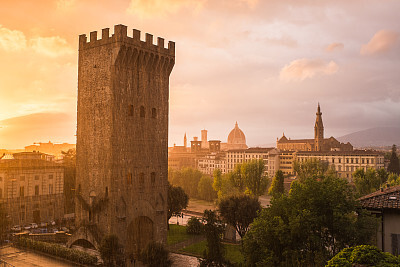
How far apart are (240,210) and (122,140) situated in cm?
1656

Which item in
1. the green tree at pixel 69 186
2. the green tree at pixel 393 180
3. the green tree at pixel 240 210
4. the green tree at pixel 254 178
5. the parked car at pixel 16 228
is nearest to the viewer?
the green tree at pixel 240 210

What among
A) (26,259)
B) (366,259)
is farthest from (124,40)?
(366,259)

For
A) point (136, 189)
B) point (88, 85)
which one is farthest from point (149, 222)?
point (88, 85)

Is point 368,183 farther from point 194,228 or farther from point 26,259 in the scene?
point 26,259

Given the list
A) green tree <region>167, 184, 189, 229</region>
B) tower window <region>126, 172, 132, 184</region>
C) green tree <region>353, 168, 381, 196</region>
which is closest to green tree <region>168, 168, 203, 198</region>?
green tree <region>353, 168, 381, 196</region>

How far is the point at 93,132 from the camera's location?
31828mm

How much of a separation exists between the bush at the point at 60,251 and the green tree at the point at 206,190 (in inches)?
2148

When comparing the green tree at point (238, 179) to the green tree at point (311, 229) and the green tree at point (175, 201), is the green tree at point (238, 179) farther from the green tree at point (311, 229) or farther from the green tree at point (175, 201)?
the green tree at point (311, 229)

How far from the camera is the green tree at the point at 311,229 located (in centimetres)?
1967

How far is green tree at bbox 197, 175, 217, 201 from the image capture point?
84.6 metres

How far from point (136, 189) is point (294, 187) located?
14812mm

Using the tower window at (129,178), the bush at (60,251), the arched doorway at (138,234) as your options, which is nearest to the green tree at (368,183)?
the arched doorway at (138,234)

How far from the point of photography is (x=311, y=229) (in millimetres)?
20516

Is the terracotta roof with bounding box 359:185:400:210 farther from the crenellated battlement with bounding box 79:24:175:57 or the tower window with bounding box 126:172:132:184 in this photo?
the crenellated battlement with bounding box 79:24:175:57
